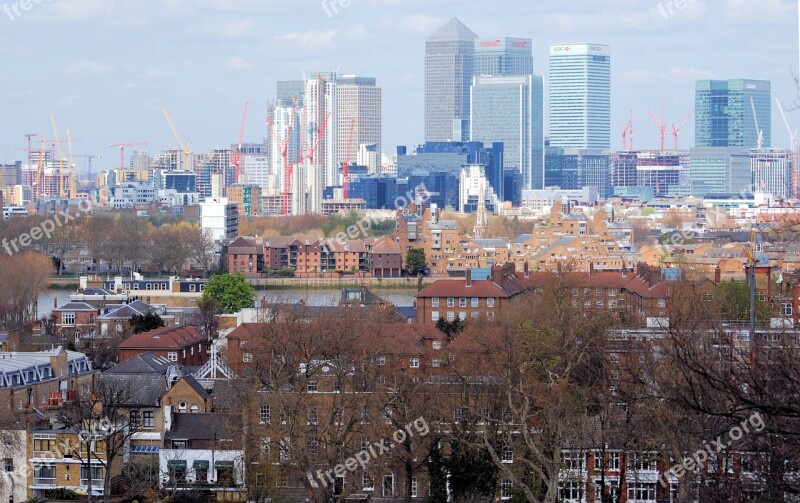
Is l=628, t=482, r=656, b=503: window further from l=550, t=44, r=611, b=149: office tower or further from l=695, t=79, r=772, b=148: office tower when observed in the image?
l=550, t=44, r=611, b=149: office tower

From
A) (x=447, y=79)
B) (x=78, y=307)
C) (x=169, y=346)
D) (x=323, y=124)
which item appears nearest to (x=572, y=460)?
(x=169, y=346)

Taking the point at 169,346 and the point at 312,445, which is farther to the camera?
the point at 169,346

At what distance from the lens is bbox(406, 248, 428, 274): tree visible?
37.5 metres

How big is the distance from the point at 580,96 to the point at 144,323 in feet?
305

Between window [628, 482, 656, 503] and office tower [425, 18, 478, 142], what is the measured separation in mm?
100238

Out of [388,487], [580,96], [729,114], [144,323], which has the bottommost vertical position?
[388,487]

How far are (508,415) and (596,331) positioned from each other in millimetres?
2169

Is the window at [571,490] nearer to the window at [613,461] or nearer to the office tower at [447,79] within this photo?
the window at [613,461]

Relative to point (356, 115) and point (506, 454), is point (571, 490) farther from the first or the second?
point (356, 115)

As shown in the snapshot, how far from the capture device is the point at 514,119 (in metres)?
105

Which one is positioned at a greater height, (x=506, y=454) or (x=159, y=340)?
(x=159, y=340)

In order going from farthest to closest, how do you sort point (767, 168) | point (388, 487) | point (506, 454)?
point (767, 168), point (388, 487), point (506, 454)

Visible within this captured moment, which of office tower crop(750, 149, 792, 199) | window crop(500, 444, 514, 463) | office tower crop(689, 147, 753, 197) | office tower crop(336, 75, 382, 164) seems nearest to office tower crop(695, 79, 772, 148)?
office tower crop(689, 147, 753, 197)

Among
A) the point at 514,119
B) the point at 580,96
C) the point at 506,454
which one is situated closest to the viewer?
the point at 506,454
